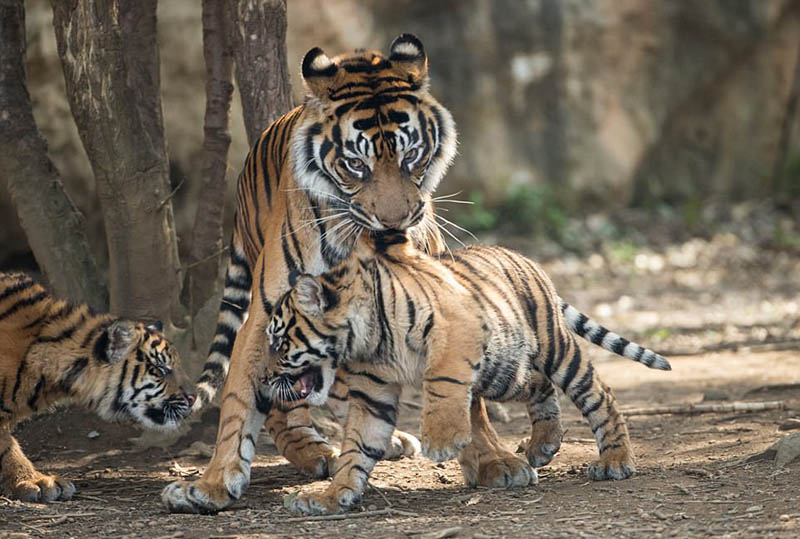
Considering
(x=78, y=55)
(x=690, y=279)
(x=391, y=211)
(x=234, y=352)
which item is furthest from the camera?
(x=690, y=279)

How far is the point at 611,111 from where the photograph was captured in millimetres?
11406

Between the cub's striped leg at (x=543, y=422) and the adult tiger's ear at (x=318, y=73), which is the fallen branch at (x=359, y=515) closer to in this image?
the cub's striped leg at (x=543, y=422)

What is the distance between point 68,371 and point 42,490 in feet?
1.68

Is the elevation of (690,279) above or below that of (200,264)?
above

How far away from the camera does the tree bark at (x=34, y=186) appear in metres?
5.29

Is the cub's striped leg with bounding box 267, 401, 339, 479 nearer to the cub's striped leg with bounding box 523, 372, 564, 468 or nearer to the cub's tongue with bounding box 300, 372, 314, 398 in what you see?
the cub's tongue with bounding box 300, 372, 314, 398

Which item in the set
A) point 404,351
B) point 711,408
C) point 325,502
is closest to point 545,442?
point 404,351

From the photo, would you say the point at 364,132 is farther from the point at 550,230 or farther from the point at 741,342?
the point at 550,230

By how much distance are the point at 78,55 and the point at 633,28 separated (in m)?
7.63

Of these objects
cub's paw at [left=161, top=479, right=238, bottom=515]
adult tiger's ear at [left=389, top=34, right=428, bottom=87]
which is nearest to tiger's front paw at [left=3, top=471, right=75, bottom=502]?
cub's paw at [left=161, top=479, right=238, bottom=515]

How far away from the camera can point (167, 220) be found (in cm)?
548

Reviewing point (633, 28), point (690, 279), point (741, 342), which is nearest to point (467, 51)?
point (633, 28)

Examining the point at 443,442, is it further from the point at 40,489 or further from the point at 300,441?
the point at 40,489

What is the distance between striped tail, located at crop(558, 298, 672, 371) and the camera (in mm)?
4672
